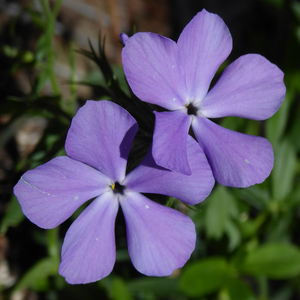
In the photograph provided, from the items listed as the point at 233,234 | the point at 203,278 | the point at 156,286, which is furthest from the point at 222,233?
the point at 156,286

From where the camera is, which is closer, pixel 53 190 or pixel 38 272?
pixel 53 190

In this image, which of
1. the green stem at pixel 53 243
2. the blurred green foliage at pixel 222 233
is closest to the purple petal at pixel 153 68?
the blurred green foliage at pixel 222 233

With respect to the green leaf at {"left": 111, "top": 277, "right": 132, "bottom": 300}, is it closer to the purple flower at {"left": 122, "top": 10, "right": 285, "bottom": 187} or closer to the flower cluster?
the flower cluster

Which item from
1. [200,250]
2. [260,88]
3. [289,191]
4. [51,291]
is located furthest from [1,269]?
Result: [260,88]

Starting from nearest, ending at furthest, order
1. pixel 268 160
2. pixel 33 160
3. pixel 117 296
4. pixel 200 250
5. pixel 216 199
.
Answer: pixel 268 160, pixel 33 160, pixel 117 296, pixel 216 199, pixel 200 250

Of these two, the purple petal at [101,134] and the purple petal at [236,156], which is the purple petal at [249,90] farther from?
the purple petal at [101,134]

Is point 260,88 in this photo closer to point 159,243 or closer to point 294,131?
point 159,243

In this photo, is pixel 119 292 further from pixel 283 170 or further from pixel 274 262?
pixel 283 170
